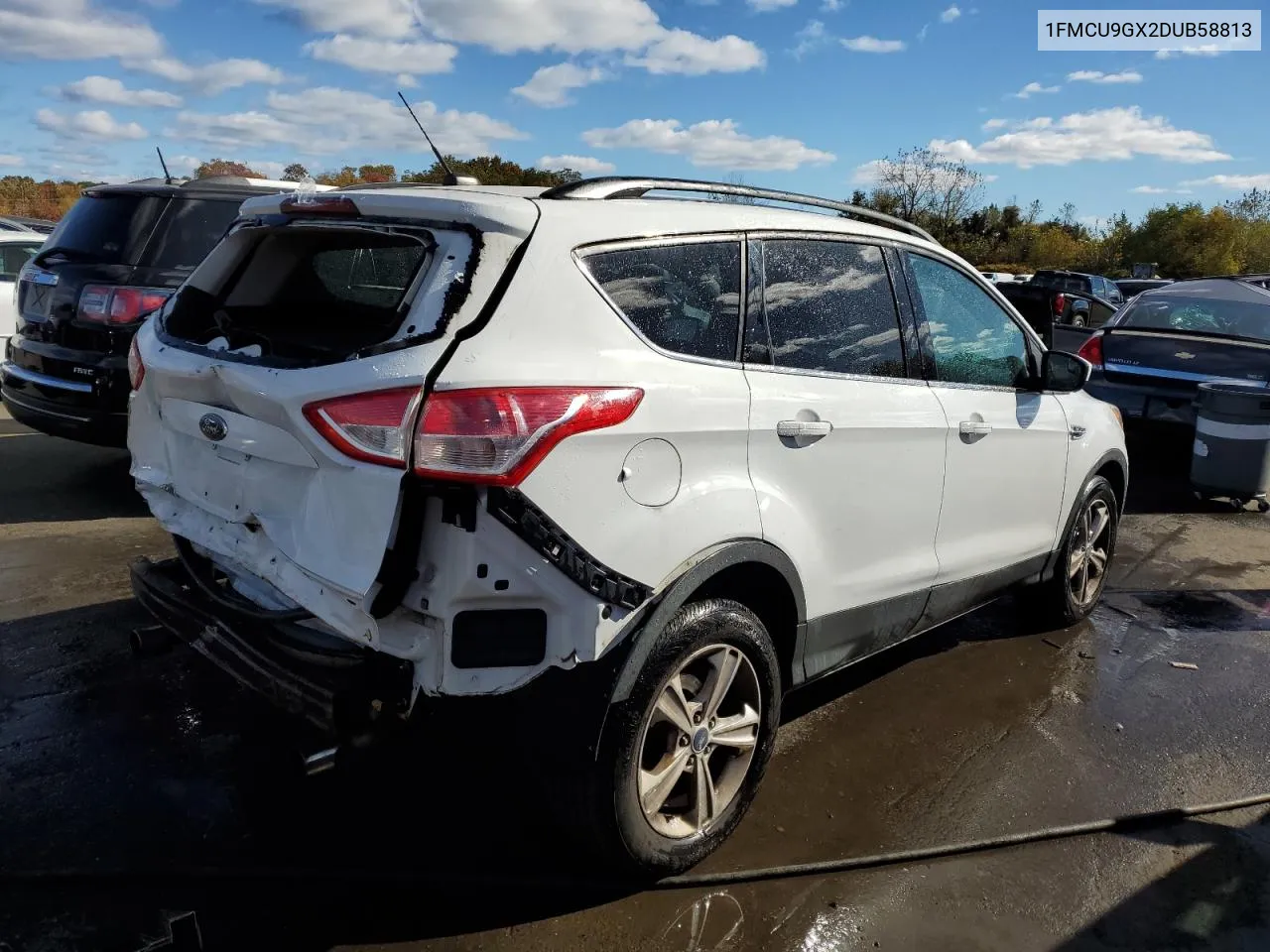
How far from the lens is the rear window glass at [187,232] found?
582 cm

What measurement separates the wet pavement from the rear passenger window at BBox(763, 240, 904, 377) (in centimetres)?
143

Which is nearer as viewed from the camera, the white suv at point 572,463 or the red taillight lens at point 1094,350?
the white suv at point 572,463

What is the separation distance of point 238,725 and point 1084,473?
12.7 feet

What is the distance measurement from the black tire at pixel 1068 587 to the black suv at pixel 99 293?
4.92 metres

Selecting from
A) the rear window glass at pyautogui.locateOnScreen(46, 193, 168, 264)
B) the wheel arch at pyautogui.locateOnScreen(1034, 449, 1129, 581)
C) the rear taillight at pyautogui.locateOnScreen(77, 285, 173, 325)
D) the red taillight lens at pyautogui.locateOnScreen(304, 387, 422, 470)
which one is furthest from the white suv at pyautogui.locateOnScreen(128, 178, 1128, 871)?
the rear window glass at pyautogui.locateOnScreen(46, 193, 168, 264)

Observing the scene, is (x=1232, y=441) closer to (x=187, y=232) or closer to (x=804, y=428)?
(x=804, y=428)

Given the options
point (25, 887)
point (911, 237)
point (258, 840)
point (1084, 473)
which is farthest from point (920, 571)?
point (25, 887)

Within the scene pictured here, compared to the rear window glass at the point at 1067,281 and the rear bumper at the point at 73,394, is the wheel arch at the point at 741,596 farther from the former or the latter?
the rear window glass at the point at 1067,281

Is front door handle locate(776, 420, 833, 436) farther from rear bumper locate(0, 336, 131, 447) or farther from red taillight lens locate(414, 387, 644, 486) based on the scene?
rear bumper locate(0, 336, 131, 447)

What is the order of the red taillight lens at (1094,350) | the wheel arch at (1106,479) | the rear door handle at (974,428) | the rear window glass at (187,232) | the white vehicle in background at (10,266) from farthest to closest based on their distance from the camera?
the white vehicle in background at (10,266) < the red taillight lens at (1094,350) < the rear window glass at (187,232) < the wheel arch at (1106,479) < the rear door handle at (974,428)

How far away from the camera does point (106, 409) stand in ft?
18.5

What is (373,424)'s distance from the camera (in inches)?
88.9

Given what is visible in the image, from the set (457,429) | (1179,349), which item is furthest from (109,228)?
(1179,349)

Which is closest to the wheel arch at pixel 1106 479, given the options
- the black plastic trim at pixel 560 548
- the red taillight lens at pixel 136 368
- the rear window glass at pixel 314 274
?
the black plastic trim at pixel 560 548
